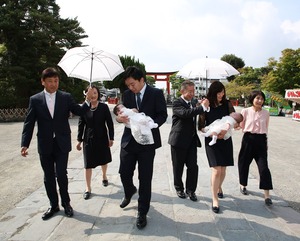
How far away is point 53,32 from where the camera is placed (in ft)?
61.6

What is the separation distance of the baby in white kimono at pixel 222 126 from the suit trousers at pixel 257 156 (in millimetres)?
559

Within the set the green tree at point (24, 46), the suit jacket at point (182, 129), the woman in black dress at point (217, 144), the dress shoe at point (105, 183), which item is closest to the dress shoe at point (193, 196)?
the woman in black dress at point (217, 144)

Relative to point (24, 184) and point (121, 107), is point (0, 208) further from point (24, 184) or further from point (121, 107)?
point (121, 107)

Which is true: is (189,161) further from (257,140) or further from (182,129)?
(257,140)

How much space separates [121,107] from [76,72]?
1.44 m

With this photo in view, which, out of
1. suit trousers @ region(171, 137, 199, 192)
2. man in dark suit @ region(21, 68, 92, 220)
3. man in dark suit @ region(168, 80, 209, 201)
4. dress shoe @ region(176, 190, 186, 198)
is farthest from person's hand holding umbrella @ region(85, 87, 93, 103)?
dress shoe @ region(176, 190, 186, 198)

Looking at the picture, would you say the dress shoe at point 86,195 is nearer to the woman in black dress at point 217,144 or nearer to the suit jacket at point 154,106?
the suit jacket at point 154,106

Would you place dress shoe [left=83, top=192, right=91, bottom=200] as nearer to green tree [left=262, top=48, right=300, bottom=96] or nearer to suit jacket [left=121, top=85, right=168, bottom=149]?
suit jacket [left=121, top=85, right=168, bottom=149]

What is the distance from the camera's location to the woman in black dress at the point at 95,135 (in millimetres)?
3988

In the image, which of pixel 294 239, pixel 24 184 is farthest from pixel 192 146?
pixel 24 184

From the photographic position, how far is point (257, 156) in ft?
12.9

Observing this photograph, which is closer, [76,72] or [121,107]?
[121,107]

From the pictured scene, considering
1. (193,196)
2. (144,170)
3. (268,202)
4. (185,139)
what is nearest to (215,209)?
(193,196)

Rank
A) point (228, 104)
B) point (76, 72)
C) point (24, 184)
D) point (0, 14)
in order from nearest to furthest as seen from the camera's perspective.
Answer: point (228, 104)
point (76, 72)
point (24, 184)
point (0, 14)
